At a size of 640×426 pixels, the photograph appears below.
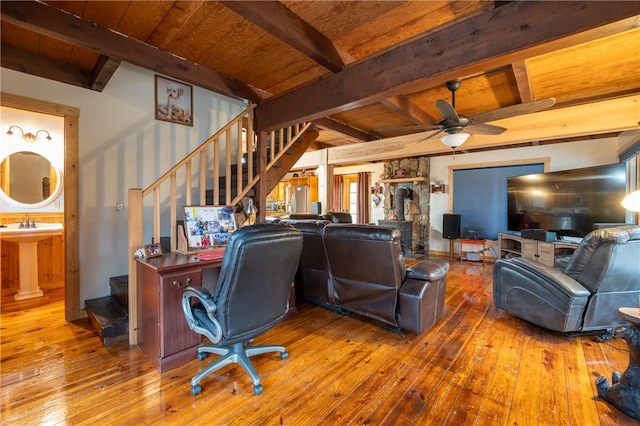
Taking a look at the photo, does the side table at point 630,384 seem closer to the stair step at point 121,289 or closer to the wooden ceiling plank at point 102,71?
the stair step at point 121,289

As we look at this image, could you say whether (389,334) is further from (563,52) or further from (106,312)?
(563,52)

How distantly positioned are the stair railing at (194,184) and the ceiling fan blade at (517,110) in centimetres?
233

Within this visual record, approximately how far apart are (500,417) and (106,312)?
3245 millimetres

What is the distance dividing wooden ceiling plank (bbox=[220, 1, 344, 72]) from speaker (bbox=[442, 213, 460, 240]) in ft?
15.3

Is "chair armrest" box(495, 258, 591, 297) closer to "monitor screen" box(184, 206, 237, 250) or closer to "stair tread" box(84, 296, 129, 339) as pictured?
"monitor screen" box(184, 206, 237, 250)

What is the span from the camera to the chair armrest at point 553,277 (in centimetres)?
239

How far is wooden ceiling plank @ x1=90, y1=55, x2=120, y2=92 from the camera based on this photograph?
8.71 feet

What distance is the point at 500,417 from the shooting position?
1.59m

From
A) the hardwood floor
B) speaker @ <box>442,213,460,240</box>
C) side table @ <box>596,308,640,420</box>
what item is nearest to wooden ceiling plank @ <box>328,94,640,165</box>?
speaker @ <box>442,213,460,240</box>

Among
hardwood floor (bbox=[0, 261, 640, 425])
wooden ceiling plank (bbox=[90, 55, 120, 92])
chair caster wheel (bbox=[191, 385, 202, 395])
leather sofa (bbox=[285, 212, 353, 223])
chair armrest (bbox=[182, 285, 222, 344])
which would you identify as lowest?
hardwood floor (bbox=[0, 261, 640, 425])

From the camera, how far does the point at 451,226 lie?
614 centimetres

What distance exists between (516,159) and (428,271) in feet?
15.9

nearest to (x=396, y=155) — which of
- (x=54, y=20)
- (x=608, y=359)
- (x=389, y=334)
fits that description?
(x=389, y=334)

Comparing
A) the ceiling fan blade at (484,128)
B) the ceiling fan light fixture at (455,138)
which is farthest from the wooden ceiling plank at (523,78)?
the ceiling fan light fixture at (455,138)
